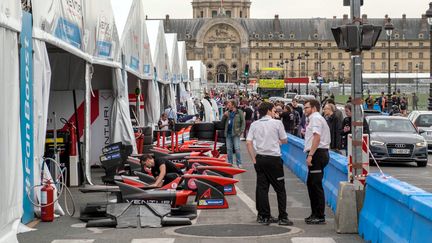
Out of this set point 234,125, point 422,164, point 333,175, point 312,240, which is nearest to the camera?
point 312,240

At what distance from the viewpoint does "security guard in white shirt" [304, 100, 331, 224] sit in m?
13.9

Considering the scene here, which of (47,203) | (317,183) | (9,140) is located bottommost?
(47,203)

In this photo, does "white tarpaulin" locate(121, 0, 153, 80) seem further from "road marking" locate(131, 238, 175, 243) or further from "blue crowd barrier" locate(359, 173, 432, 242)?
"blue crowd barrier" locate(359, 173, 432, 242)

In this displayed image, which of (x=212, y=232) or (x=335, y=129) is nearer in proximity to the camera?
(x=212, y=232)

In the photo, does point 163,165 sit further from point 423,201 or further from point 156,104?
point 156,104

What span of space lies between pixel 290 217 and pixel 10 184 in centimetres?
451

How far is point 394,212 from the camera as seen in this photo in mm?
10742

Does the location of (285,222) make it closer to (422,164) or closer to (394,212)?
(394,212)

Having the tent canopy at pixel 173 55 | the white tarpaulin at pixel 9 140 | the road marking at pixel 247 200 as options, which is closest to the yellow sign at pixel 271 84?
the tent canopy at pixel 173 55

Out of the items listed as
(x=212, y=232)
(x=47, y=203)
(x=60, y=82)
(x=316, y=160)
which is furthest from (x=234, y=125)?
(x=212, y=232)

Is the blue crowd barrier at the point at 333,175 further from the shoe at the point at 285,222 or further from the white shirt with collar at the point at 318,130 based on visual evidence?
the shoe at the point at 285,222

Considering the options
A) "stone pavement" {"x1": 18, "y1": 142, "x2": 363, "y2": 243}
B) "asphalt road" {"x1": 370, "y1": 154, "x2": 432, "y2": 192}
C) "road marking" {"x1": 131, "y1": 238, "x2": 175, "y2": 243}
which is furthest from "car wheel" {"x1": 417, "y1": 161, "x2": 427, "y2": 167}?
"road marking" {"x1": 131, "y1": 238, "x2": 175, "y2": 243}

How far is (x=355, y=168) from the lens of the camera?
13477 mm

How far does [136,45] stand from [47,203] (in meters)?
13.0
